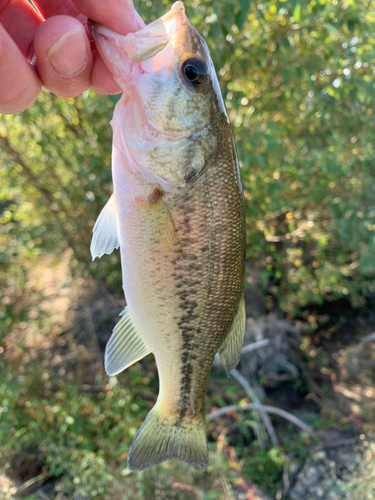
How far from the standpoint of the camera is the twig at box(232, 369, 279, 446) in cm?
334

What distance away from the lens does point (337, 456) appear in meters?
3.24

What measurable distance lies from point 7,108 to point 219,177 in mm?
854

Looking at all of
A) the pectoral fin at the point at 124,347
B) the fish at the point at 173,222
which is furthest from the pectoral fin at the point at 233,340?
the pectoral fin at the point at 124,347

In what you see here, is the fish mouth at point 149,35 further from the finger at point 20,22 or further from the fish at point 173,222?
the finger at point 20,22

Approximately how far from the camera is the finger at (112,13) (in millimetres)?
1043

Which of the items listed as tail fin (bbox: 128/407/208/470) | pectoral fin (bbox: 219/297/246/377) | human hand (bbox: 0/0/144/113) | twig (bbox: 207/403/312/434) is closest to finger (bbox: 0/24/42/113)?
human hand (bbox: 0/0/144/113)

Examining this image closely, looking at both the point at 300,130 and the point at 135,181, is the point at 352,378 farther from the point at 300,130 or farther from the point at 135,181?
the point at 135,181

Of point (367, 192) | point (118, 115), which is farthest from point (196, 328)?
point (367, 192)

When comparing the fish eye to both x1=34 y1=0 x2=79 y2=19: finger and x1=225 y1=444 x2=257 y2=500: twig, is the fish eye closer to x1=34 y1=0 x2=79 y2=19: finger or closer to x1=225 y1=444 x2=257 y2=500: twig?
x1=34 y1=0 x2=79 y2=19: finger

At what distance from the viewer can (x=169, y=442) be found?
1439mm

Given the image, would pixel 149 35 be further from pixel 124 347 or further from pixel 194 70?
pixel 124 347

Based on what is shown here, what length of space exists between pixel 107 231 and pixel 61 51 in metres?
0.68

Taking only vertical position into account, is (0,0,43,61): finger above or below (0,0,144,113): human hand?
above

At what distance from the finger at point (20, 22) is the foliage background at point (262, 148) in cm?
110
